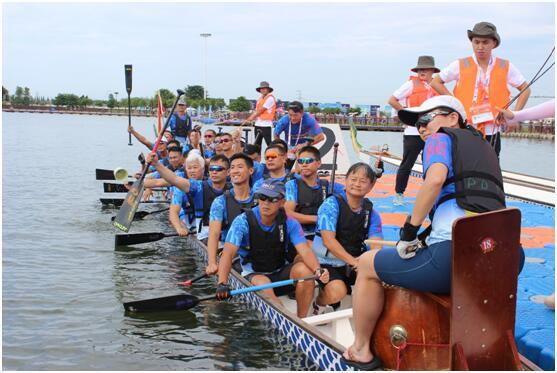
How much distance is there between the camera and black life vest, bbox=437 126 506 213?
2996mm

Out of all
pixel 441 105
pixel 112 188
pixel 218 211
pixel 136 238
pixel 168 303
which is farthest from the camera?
pixel 112 188

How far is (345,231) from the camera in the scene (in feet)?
16.8

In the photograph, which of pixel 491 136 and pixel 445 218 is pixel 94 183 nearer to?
pixel 491 136

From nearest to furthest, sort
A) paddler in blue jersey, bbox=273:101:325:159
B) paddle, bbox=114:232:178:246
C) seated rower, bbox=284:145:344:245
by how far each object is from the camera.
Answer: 1. seated rower, bbox=284:145:344:245
2. paddle, bbox=114:232:178:246
3. paddler in blue jersey, bbox=273:101:325:159

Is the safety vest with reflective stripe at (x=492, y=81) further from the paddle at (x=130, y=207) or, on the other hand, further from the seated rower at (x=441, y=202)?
the paddle at (x=130, y=207)

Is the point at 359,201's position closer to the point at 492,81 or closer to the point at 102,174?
the point at 492,81

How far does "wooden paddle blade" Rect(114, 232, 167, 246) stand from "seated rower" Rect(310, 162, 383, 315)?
387cm

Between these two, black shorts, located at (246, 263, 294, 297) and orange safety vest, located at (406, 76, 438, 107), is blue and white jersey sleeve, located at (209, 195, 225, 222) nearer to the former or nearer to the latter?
black shorts, located at (246, 263, 294, 297)

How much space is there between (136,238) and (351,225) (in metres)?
4.48

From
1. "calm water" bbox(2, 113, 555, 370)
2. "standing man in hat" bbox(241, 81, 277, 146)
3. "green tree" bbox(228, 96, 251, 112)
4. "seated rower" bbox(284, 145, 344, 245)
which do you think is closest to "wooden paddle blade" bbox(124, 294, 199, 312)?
"calm water" bbox(2, 113, 555, 370)

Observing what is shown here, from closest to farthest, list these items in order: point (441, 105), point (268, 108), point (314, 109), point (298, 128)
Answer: point (441, 105) < point (298, 128) < point (268, 108) < point (314, 109)

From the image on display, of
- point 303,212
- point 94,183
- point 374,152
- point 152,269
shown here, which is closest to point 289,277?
point 303,212

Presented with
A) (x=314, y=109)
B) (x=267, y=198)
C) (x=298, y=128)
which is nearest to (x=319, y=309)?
(x=267, y=198)

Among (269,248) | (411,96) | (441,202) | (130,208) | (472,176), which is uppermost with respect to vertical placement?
(411,96)
